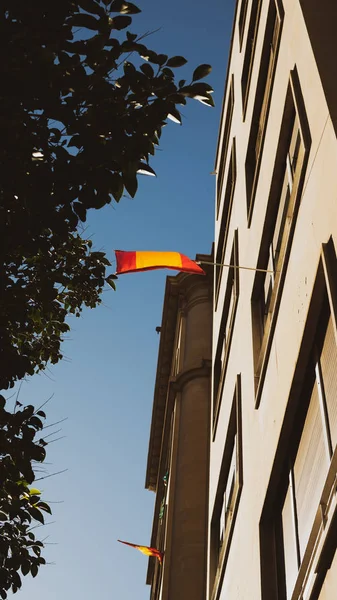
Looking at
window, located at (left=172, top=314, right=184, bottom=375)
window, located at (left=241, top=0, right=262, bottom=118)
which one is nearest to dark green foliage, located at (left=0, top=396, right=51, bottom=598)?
window, located at (left=241, top=0, right=262, bottom=118)

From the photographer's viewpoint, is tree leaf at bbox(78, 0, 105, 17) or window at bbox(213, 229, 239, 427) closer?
tree leaf at bbox(78, 0, 105, 17)

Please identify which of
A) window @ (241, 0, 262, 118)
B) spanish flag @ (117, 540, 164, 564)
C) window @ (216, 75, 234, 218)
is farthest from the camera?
spanish flag @ (117, 540, 164, 564)

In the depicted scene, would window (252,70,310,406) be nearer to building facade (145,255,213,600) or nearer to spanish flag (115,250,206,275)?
spanish flag (115,250,206,275)

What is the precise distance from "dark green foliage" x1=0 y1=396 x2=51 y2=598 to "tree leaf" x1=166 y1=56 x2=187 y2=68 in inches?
155

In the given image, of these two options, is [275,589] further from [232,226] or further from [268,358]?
[232,226]

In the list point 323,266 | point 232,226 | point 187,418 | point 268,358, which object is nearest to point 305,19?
point 323,266

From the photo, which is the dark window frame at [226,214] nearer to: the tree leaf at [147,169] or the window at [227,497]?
the window at [227,497]

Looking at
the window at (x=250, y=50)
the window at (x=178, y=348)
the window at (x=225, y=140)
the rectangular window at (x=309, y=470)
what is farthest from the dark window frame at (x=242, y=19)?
the window at (x=178, y=348)

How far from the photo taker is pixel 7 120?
6.68 metres

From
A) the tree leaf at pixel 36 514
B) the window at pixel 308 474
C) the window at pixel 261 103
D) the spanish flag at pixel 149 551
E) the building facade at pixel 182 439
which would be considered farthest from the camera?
the spanish flag at pixel 149 551

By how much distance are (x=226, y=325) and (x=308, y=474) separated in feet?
34.5

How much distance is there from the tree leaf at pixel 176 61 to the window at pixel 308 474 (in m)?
2.51

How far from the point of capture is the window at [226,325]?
16562 millimetres

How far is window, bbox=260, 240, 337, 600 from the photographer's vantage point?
22.4 ft
